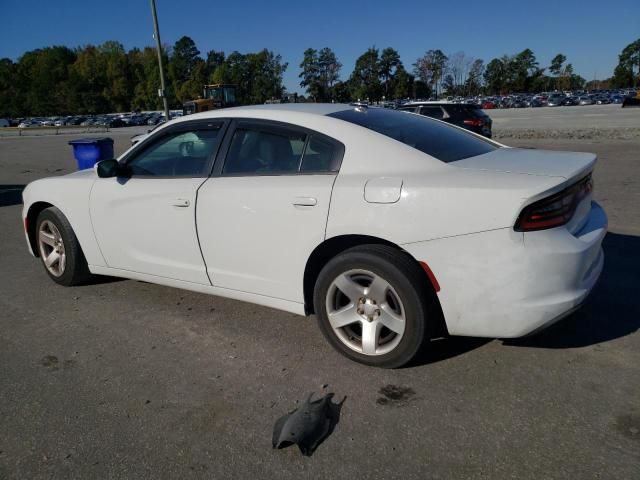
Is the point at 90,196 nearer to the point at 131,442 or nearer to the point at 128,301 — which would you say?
the point at 128,301

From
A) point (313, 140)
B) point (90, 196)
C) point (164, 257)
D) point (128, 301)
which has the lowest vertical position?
point (128, 301)

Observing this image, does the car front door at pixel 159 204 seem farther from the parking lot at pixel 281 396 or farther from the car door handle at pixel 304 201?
the car door handle at pixel 304 201

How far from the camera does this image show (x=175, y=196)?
3496mm

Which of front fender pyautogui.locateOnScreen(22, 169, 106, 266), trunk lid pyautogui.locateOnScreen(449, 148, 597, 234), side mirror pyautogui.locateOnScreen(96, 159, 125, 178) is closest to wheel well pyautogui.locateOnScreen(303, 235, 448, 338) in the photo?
trunk lid pyautogui.locateOnScreen(449, 148, 597, 234)

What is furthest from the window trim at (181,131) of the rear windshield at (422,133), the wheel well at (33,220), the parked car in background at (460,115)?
the parked car in background at (460,115)

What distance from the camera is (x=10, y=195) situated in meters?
10.2

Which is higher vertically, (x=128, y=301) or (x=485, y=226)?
(x=485, y=226)

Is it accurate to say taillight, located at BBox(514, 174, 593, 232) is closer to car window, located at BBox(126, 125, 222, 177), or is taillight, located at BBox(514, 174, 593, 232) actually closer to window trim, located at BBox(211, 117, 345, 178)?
window trim, located at BBox(211, 117, 345, 178)

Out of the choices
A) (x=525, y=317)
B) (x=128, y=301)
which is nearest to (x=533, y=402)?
(x=525, y=317)

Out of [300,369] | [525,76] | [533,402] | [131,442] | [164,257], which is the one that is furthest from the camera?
[525,76]

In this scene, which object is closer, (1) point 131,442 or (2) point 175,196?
(1) point 131,442

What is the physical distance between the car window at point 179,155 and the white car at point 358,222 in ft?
0.04

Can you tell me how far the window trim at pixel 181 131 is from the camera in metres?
3.48

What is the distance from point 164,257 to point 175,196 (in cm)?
50
